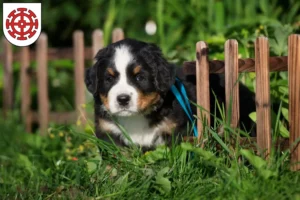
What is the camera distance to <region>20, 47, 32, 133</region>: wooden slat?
35.1ft

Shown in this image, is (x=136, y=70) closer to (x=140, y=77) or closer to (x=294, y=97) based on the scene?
(x=140, y=77)

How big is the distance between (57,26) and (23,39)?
254 inches

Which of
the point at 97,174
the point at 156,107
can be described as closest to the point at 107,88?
the point at 156,107

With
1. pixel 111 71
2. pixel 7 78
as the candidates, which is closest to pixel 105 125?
pixel 111 71

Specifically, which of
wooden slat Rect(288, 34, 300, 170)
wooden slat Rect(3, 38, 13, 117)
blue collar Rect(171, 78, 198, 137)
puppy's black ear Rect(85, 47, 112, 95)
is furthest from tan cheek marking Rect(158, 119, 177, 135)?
wooden slat Rect(3, 38, 13, 117)

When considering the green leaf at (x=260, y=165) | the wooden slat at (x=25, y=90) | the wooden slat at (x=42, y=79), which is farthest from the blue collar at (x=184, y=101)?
the wooden slat at (x=25, y=90)

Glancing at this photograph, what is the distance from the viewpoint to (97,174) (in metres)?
5.13

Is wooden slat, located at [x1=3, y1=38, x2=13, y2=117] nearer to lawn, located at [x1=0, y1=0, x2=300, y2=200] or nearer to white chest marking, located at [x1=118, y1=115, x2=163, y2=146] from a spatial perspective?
lawn, located at [x1=0, y1=0, x2=300, y2=200]

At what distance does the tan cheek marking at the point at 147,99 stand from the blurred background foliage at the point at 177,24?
98cm

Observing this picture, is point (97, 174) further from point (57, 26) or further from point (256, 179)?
point (57, 26)

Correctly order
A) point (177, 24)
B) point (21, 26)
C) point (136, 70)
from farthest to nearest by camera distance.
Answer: point (177, 24), point (21, 26), point (136, 70)

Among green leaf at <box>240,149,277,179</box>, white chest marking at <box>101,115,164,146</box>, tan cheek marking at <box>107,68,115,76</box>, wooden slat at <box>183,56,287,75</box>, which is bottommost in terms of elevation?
green leaf at <box>240,149,277,179</box>

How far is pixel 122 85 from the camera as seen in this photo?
545 cm

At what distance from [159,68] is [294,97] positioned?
Result: 43.0 inches
